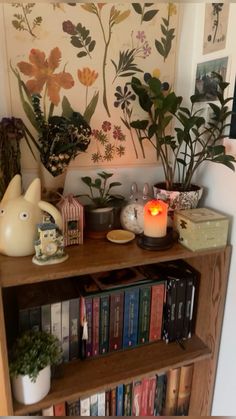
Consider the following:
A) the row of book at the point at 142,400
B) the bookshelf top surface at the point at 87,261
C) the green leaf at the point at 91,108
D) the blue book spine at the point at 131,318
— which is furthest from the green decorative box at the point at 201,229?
the row of book at the point at 142,400

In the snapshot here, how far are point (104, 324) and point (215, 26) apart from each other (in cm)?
107

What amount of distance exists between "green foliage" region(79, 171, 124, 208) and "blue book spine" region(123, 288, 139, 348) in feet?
1.02

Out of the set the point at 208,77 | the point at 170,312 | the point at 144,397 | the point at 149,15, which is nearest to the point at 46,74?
the point at 149,15

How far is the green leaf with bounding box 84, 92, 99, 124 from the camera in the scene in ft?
3.50

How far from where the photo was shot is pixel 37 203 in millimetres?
876

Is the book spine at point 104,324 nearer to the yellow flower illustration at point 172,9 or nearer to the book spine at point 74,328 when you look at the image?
the book spine at point 74,328

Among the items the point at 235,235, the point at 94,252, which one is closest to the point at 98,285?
the point at 94,252

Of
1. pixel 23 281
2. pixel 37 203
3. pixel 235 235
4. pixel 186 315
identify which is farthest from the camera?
pixel 186 315

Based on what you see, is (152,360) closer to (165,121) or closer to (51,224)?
(51,224)

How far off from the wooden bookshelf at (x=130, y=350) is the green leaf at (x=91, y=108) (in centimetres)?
44

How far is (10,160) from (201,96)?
69 centimetres

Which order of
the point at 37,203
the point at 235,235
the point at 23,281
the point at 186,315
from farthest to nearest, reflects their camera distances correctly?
the point at 186,315, the point at 235,235, the point at 37,203, the point at 23,281

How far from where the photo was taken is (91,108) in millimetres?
1071

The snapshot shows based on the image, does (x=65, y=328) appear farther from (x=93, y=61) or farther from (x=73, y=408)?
(x=93, y=61)
